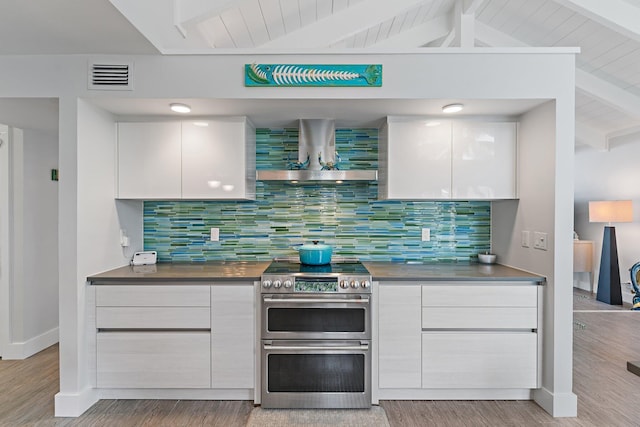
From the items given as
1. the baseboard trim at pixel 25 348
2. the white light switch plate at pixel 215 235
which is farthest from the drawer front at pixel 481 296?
the baseboard trim at pixel 25 348

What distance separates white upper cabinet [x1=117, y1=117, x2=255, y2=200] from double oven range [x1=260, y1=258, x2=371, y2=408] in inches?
35.1

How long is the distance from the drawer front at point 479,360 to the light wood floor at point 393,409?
0.53 feet

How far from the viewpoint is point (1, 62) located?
234 centimetres

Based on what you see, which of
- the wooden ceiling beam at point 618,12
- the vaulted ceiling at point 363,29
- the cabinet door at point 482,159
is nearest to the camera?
the vaulted ceiling at point 363,29

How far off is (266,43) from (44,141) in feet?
7.70

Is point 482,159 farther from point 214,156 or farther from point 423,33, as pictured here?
point 423,33

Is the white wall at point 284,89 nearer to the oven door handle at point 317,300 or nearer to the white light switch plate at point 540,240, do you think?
the white light switch plate at point 540,240

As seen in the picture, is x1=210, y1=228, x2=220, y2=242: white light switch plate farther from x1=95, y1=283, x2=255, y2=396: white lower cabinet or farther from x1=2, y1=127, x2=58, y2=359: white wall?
x1=2, y1=127, x2=58, y2=359: white wall

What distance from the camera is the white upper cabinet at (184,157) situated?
2750 mm

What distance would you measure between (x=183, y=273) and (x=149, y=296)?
257 mm

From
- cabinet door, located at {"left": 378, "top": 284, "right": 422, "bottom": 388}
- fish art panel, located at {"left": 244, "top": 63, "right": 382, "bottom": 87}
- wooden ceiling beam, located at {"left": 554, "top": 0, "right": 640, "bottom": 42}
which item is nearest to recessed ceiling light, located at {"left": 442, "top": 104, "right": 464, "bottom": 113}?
fish art panel, located at {"left": 244, "top": 63, "right": 382, "bottom": 87}

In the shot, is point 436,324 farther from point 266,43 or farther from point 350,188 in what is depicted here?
point 266,43

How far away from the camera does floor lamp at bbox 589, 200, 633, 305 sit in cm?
507

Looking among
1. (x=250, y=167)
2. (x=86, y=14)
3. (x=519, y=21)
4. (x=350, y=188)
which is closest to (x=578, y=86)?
(x=519, y=21)
